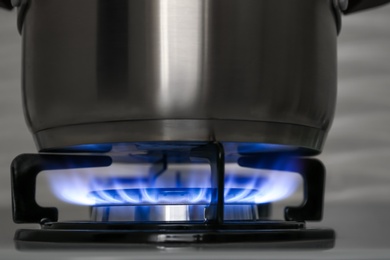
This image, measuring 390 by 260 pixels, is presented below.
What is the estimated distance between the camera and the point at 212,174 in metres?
0.67

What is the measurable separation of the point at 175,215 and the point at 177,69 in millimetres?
141

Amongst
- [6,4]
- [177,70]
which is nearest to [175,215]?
[177,70]

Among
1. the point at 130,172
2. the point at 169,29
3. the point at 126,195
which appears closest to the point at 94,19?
the point at 169,29

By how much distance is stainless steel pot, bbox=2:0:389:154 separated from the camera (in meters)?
0.66

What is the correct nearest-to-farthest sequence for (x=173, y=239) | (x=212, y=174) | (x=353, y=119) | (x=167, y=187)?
1. (x=173, y=239)
2. (x=212, y=174)
3. (x=167, y=187)
4. (x=353, y=119)

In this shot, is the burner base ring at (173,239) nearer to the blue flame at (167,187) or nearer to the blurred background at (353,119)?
the blue flame at (167,187)

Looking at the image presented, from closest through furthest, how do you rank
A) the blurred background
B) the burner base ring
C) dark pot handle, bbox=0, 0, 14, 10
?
the burner base ring, dark pot handle, bbox=0, 0, 14, 10, the blurred background

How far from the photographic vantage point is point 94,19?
0.68 m

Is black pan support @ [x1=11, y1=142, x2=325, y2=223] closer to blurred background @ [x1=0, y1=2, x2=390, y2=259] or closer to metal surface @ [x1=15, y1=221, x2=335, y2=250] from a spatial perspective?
metal surface @ [x1=15, y1=221, x2=335, y2=250]

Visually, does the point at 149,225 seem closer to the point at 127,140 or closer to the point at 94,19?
the point at 127,140

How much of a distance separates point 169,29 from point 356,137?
0.52 m

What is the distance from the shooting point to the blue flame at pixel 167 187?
2.31 ft

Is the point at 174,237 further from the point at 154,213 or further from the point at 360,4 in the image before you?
the point at 360,4

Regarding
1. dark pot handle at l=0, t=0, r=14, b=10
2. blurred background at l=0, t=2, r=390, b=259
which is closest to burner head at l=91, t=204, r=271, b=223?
dark pot handle at l=0, t=0, r=14, b=10
